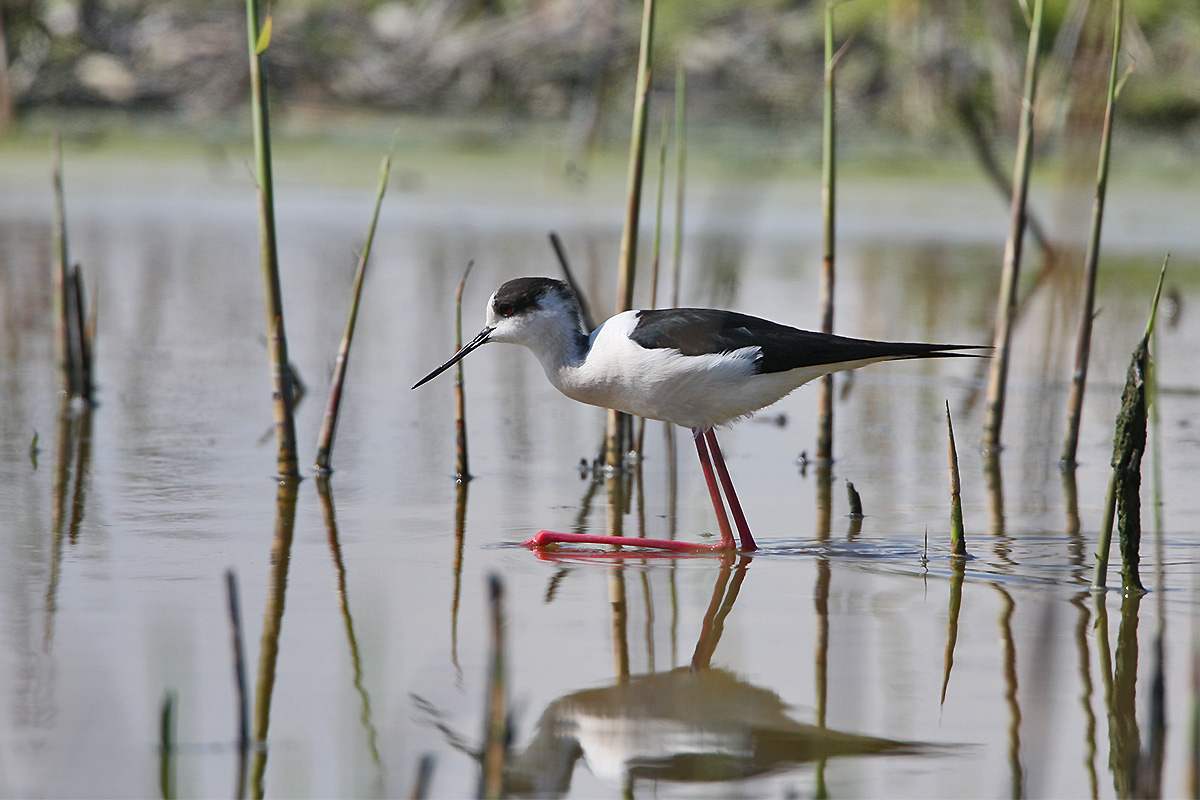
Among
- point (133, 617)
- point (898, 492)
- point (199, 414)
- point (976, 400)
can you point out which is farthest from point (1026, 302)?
point (133, 617)

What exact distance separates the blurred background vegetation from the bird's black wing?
31.5ft

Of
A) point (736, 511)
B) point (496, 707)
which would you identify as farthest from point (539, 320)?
point (496, 707)

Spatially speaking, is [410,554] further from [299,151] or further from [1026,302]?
[299,151]

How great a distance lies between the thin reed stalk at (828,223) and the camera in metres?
4.21

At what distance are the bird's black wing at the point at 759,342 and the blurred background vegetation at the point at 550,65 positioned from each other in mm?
9613

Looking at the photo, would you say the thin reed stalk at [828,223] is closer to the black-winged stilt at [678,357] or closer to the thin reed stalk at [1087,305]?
the black-winged stilt at [678,357]

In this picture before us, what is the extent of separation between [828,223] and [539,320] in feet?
3.21

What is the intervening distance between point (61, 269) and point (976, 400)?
371 cm

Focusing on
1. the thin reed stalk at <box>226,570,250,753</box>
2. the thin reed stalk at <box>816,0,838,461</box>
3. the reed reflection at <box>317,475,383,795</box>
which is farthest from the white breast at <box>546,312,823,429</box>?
the thin reed stalk at <box>226,570,250,753</box>

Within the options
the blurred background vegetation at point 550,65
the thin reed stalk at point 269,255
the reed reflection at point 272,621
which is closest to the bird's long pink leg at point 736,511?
the reed reflection at point 272,621

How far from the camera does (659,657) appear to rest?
3.10 metres

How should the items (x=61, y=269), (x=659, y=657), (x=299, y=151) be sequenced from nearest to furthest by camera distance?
1. (x=659, y=657)
2. (x=61, y=269)
3. (x=299, y=151)

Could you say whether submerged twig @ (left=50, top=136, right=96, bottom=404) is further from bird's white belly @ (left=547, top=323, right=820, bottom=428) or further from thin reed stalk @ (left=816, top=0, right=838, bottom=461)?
thin reed stalk @ (left=816, top=0, right=838, bottom=461)

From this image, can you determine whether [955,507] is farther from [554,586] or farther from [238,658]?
[238,658]
